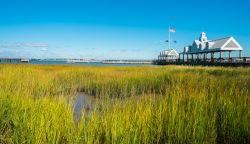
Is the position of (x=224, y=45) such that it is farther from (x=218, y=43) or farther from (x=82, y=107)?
(x=82, y=107)

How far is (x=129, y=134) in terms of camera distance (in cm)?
345

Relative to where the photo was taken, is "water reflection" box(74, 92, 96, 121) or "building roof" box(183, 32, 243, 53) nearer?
"water reflection" box(74, 92, 96, 121)

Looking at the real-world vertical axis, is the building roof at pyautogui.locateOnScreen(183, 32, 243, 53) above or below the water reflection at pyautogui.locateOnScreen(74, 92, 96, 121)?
above

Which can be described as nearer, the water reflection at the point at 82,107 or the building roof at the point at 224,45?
the water reflection at the point at 82,107

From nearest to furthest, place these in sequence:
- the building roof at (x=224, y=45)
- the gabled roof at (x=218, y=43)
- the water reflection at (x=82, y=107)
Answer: the water reflection at (x=82, y=107) < the building roof at (x=224, y=45) < the gabled roof at (x=218, y=43)

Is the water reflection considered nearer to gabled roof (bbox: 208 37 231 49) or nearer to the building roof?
the building roof

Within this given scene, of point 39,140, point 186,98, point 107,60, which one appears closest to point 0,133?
point 39,140

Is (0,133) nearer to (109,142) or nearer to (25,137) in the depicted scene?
(25,137)

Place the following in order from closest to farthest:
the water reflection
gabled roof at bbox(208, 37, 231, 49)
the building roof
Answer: the water reflection → the building roof → gabled roof at bbox(208, 37, 231, 49)

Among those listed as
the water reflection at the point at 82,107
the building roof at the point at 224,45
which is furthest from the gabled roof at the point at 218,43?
the water reflection at the point at 82,107

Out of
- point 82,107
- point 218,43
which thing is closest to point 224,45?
point 218,43

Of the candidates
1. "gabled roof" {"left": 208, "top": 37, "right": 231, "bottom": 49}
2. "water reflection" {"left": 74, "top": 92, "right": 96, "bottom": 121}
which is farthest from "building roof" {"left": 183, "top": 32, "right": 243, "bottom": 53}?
"water reflection" {"left": 74, "top": 92, "right": 96, "bottom": 121}

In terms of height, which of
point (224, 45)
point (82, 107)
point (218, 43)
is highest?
point (218, 43)

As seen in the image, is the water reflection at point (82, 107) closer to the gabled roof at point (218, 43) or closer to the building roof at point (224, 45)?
the building roof at point (224, 45)
